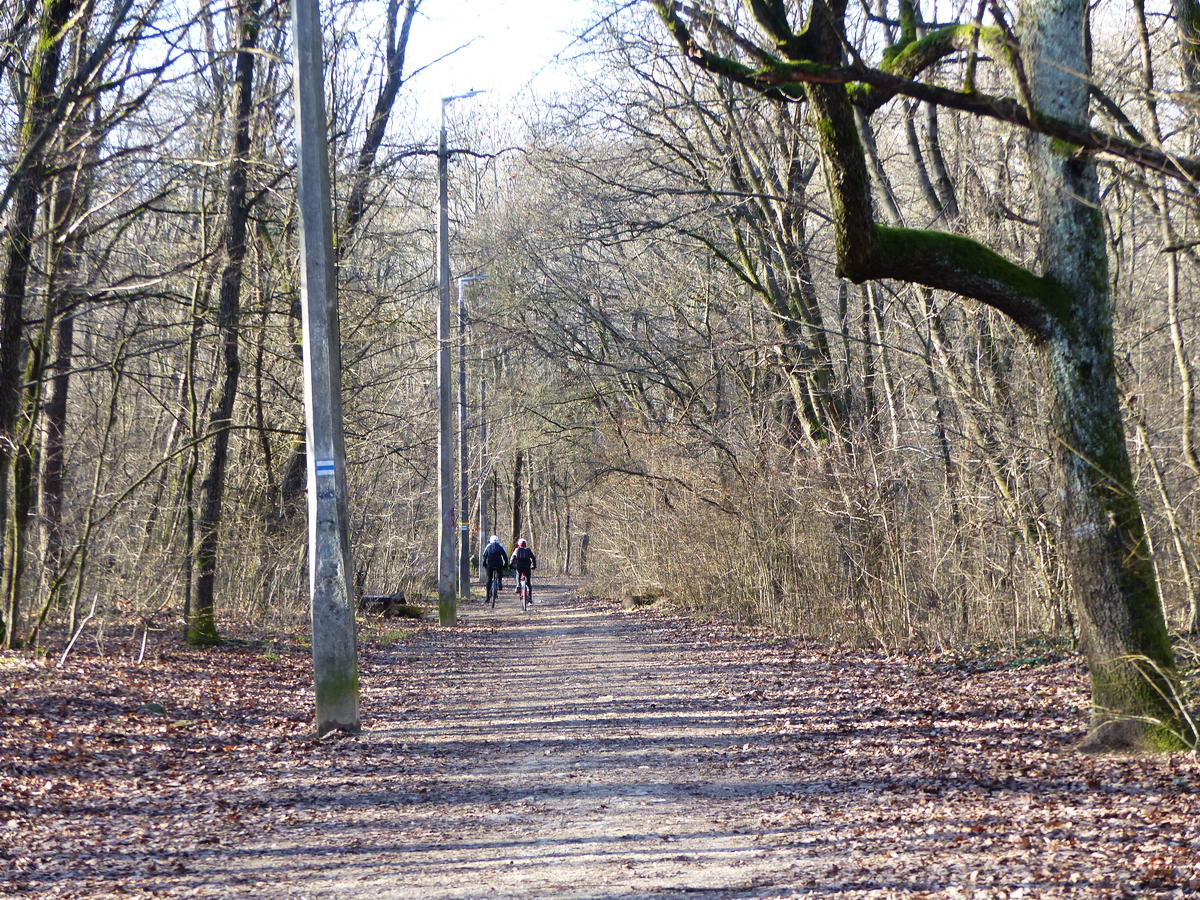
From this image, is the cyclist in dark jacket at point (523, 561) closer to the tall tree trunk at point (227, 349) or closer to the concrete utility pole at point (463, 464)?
the concrete utility pole at point (463, 464)

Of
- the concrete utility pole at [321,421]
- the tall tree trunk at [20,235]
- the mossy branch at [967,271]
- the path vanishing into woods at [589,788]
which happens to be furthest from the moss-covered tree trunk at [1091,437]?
the tall tree trunk at [20,235]

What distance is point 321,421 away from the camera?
421 inches

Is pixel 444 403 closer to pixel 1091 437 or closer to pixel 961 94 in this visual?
pixel 1091 437

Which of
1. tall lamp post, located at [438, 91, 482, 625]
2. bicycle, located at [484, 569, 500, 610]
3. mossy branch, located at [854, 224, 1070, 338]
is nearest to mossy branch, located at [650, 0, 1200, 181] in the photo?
mossy branch, located at [854, 224, 1070, 338]

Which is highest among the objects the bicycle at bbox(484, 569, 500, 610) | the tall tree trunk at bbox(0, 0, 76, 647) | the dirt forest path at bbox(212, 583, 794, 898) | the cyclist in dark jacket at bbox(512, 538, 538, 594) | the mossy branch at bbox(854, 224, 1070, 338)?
the tall tree trunk at bbox(0, 0, 76, 647)

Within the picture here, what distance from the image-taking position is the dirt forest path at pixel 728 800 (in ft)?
19.8

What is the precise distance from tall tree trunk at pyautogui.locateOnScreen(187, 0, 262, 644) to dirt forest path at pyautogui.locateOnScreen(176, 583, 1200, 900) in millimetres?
4410

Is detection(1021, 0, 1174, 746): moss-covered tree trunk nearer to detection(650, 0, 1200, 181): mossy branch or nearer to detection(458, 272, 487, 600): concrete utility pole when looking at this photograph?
detection(650, 0, 1200, 181): mossy branch

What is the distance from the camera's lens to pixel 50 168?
1306 cm

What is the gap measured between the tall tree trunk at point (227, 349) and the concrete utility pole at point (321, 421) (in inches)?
240

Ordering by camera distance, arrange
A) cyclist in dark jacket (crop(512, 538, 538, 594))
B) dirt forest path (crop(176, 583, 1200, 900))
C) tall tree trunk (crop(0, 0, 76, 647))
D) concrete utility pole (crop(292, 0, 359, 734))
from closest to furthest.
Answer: dirt forest path (crop(176, 583, 1200, 900))
concrete utility pole (crop(292, 0, 359, 734))
tall tree trunk (crop(0, 0, 76, 647))
cyclist in dark jacket (crop(512, 538, 538, 594))

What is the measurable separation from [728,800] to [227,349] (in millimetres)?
11448

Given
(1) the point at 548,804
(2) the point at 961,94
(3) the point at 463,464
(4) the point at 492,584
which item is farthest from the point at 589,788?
(3) the point at 463,464

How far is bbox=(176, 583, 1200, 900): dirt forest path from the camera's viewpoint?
6.05 meters
